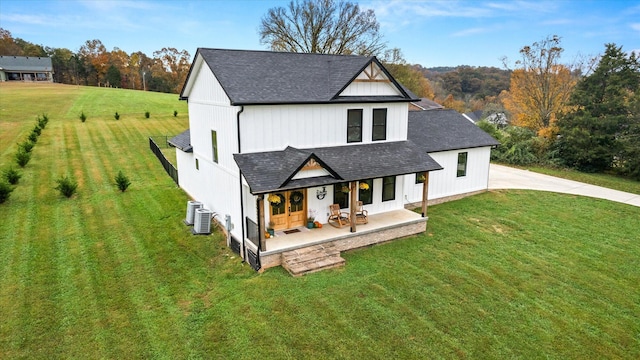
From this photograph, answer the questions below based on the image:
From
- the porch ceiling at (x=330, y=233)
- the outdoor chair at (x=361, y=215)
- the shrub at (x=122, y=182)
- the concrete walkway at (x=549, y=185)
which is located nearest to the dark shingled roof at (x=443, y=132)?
the concrete walkway at (x=549, y=185)

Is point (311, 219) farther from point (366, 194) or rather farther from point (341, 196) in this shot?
point (366, 194)

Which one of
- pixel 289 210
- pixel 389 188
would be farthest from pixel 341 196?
pixel 389 188

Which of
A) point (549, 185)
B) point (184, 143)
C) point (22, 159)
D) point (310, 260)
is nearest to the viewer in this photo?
point (310, 260)

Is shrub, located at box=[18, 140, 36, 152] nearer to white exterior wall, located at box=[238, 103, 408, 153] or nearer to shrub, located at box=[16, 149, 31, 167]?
shrub, located at box=[16, 149, 31, 167]

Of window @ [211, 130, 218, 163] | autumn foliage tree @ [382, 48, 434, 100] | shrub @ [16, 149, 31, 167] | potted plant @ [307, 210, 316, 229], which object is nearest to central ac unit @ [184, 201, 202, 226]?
window @ [211, 130, 218, 163]

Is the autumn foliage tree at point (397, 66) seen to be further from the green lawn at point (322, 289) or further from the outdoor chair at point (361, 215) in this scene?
the outdoor chair at point (361, 215)

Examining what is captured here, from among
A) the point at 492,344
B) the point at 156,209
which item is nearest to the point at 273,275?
the point at 492,344
